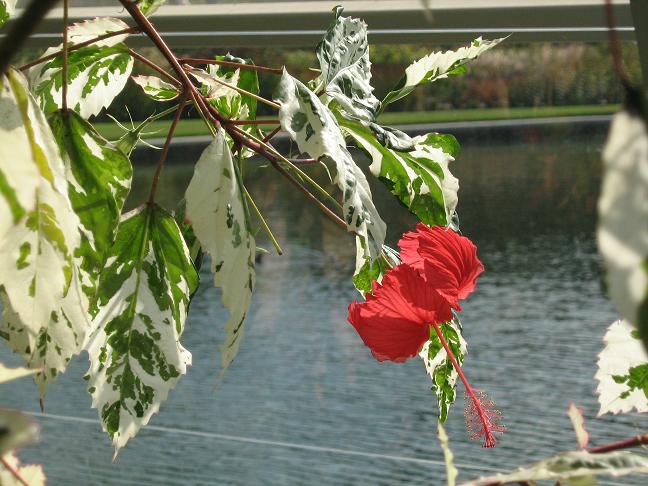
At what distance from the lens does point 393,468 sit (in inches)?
80.9

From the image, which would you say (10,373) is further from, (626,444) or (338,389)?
(338,389)

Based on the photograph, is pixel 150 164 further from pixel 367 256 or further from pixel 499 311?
pixel 367 256

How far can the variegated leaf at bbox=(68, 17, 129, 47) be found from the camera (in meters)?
0.17

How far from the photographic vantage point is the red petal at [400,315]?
13 cm

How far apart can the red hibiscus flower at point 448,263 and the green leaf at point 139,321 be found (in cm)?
4

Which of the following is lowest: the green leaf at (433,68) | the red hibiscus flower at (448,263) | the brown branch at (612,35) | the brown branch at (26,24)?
the red hibiscus flower at (448,263)

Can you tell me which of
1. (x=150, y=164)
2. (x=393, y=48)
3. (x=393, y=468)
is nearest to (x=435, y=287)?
(x=393, y=468)

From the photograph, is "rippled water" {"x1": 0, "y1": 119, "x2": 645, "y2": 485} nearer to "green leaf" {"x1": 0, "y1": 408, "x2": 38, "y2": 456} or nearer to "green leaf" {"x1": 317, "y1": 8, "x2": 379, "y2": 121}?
"green leaf" {"x1": 317, "y1": 8, "x2": 379, "y2": 121}

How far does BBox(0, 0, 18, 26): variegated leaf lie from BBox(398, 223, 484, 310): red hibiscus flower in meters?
0.08

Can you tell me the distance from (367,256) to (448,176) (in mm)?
40

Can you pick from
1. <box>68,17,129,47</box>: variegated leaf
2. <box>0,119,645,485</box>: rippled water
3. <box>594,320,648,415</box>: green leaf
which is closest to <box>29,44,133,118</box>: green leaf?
<box>68,17,129,47</box>: variegated leaf

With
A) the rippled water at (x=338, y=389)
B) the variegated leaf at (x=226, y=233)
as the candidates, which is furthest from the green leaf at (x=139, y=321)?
the rippled water at (x=338, y=389)

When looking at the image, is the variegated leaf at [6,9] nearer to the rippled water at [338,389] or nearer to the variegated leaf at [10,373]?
the variegated leaf at [10,373]

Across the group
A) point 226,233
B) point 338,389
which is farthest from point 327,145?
point 338,389
